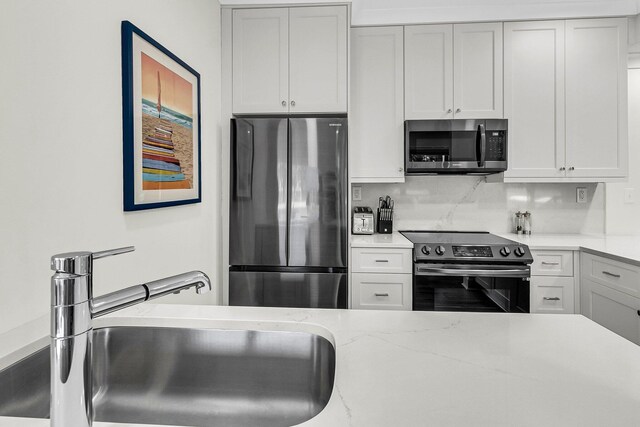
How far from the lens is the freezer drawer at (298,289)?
2496mm

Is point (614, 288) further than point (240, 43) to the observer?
No

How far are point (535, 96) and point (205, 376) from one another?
2844 millimetres

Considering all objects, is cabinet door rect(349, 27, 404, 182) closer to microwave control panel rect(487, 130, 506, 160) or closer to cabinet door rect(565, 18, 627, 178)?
microwave control panel rect(487, 130, 506, 160)

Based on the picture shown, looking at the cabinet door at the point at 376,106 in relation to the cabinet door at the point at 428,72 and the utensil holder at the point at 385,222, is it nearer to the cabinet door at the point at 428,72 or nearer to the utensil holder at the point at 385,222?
the cabinet door at the point at 428,72

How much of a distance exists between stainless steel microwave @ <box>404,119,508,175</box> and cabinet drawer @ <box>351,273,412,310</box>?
812mm

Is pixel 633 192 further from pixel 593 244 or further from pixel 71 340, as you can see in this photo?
pixel 71 340

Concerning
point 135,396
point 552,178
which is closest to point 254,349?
point 135,396

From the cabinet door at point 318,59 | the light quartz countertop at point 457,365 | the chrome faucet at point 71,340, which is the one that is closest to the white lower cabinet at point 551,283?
the light quartz countertop at point 457,365

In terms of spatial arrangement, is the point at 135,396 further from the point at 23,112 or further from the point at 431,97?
the point at 431,97

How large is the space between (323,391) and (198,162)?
1552mm

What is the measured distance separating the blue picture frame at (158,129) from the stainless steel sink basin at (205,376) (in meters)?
0.63

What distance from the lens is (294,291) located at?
2.50 m

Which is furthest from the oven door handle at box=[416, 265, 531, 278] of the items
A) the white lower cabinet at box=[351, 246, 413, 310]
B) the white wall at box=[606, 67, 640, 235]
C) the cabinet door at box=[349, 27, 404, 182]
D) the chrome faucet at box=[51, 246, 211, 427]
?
the chrome faucet at box=[51, 246, 211, 427]

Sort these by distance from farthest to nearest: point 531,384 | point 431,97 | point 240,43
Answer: point 431,97 → point 240,43 → point 531,384
